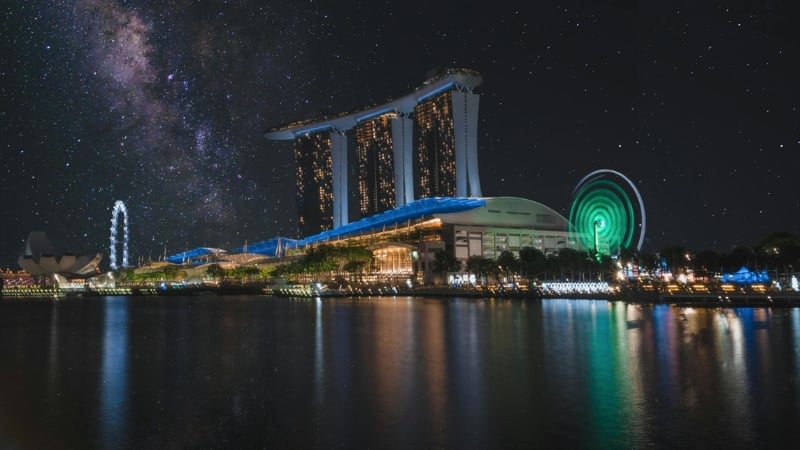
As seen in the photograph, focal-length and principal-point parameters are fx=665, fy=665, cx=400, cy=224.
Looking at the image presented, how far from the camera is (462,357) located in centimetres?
1941

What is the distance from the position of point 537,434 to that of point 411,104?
384 feet

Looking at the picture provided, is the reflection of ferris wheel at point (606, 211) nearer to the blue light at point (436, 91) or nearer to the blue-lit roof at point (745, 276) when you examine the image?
the blue-lit roof at point (745, 276)

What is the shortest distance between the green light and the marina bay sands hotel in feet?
118

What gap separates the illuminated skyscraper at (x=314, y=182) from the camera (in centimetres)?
15038

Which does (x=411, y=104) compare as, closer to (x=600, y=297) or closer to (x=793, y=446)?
(x=600, y=297)

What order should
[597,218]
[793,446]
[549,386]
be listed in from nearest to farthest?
1. [793,446]
2. [549,386]
3. [597,218]

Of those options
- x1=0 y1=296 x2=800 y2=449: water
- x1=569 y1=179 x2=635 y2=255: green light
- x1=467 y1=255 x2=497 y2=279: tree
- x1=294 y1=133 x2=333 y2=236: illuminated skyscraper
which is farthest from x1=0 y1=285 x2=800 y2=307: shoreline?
x1=294 y1=133 x2=333 y2=236: illuminated skyscraper

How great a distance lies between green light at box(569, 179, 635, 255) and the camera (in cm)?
6931

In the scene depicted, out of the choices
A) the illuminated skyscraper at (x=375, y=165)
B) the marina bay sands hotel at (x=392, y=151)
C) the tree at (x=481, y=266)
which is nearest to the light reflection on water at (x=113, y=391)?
the tree at (x=481, y=266)

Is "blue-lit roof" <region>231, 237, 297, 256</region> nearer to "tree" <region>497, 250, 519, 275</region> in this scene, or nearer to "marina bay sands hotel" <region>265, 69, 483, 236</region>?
"marina bay sands hotel" <region>265, 69, 483, 236</region>

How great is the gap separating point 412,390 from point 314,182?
14091 cm

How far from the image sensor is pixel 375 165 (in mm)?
139500

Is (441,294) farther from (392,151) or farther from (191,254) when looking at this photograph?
(191,254)

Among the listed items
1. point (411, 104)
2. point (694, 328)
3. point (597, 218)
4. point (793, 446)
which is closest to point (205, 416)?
point (793, 446)
